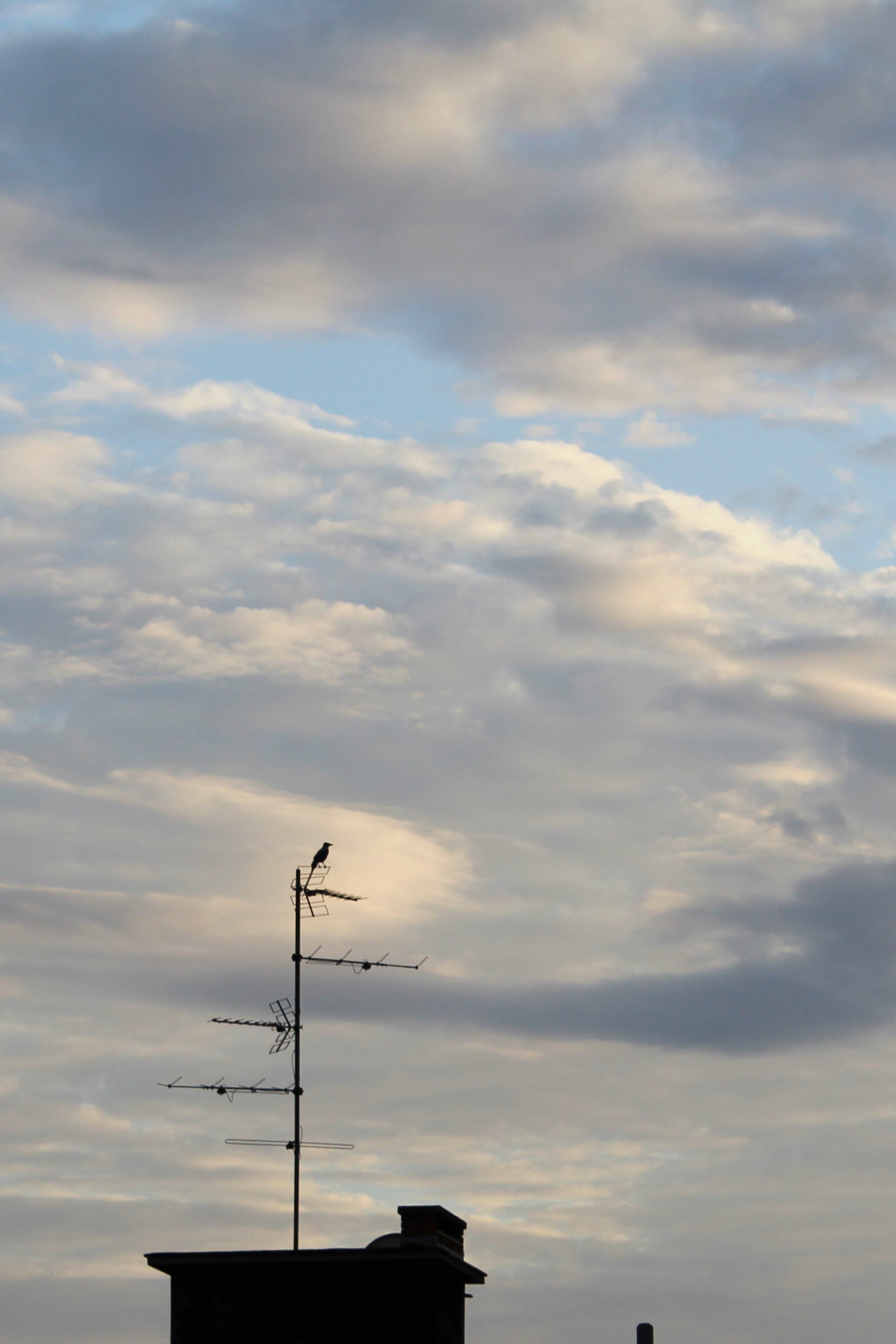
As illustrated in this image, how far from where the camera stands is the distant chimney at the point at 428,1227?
34875 mm

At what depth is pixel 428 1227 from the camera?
35156 mm

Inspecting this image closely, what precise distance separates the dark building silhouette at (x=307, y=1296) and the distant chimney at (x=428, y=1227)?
51cm

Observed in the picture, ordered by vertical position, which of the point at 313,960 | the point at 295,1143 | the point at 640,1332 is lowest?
the point at 640,1332

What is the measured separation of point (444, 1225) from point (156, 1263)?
5.65 m

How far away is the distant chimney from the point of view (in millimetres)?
34875

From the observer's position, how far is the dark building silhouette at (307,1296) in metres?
34.1

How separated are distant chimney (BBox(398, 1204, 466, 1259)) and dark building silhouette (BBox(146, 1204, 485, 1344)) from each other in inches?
20.0

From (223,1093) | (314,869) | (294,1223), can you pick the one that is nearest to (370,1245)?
(294,1223)

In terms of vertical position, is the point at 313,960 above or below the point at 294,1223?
above

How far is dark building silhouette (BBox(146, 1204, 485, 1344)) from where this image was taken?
34.1m

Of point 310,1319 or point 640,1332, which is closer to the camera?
point 310,1319

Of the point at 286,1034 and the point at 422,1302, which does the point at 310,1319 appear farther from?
the point at 286,1034

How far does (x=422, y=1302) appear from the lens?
34.0 meters

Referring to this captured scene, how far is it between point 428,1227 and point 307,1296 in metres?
2.66
